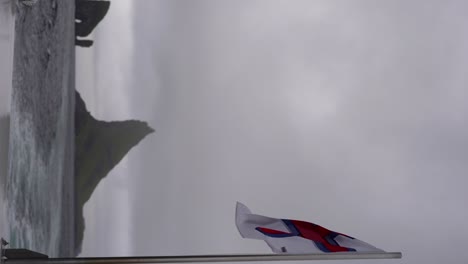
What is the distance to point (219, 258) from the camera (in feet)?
33.5

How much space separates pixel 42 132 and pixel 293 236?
782cm

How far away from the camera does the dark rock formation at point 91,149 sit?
88.5 ft

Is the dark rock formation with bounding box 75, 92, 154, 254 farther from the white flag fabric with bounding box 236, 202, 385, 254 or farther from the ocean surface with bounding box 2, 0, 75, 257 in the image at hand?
the white flag fabric with bounding box 236, 202, 385, 254

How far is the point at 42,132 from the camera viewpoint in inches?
658

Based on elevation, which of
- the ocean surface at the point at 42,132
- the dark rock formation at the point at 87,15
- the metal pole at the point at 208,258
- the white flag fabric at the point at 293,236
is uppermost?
the dark rock formation at the point at 87,15

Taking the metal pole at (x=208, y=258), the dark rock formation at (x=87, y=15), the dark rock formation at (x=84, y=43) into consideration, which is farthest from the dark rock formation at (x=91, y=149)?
the metal pole at (x=208, y=258)

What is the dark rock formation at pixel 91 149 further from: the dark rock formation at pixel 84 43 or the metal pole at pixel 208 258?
the metal pole at pixel 208 258

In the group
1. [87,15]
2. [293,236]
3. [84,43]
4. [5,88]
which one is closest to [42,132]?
[5,88]

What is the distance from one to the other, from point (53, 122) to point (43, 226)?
322 centimetres

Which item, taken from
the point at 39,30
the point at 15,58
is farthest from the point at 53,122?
the point at 15,58

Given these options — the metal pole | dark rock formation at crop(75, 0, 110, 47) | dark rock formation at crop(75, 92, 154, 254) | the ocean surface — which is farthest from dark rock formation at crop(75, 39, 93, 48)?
the metal pole

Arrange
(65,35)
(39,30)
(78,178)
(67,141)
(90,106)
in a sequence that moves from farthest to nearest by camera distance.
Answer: (90,106), (78,178), (67,141), (65,35), (39,30)

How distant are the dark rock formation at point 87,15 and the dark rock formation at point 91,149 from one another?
7.76ft

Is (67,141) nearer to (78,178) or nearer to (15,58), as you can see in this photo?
(78,178)
